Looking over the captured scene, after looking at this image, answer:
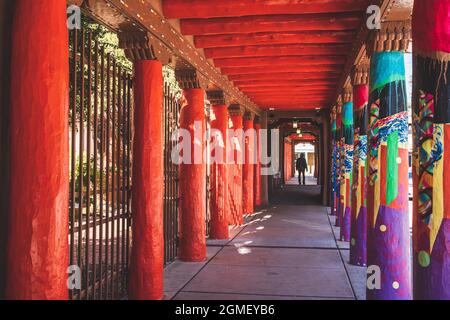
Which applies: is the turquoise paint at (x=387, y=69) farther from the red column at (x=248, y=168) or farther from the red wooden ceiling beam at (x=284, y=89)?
the red column at (x=248, y=168)

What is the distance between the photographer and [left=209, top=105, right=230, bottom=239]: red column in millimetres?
9742

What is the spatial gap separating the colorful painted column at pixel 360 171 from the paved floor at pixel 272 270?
14.2 inches

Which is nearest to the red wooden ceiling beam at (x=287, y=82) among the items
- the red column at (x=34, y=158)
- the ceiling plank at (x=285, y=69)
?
the ceiling plank at (x=285, y=69)

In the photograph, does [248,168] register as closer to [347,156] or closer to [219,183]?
[219,183]

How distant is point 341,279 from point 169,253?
9.60 ft

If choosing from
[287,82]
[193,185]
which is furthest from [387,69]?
[287,82]

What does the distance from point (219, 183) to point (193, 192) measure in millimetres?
2464

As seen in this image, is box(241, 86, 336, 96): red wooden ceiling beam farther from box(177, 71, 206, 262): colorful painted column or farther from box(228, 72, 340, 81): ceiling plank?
box(177, 71, 206, 262): colorful painted column

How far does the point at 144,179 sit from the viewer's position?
5270 mm

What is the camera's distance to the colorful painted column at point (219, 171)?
31.9ft

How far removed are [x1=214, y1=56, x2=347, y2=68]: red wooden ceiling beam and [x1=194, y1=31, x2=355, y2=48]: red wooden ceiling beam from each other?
1061 millimetres

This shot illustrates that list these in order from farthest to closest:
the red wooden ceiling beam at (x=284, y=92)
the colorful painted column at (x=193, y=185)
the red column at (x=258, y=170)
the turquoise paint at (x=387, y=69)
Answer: the red column at (x=258, y=170) < the red wooden ceiling beam at (x=284, y=92) < the colorful painted column at (x=193, y=185) < the turquoise paint at (x=387, y=69)

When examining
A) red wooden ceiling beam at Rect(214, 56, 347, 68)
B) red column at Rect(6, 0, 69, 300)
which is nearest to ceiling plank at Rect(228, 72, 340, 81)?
red wooden ceiling beam at Rect(214, 56, 347, 68)

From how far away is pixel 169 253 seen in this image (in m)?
7.48
